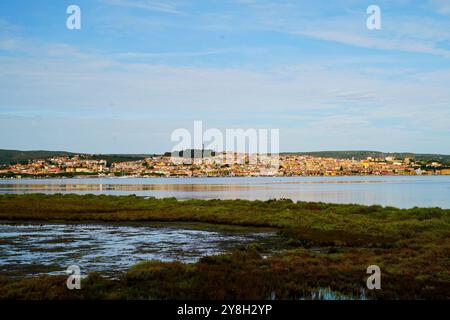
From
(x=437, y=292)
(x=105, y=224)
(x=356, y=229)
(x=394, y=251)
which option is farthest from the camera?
(x=105, y=224)

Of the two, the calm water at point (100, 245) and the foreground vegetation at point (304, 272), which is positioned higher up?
the foreground vegetation at point (304, 272)

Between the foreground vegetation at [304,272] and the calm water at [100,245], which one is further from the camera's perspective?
the calm water at [100,245]

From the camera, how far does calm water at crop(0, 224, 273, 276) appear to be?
20.6 m

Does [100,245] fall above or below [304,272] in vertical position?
below

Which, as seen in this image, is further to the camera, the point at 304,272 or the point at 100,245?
the point at 100,245

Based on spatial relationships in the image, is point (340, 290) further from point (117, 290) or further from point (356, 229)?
point (356, 229)

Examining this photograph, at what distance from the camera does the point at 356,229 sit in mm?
33188

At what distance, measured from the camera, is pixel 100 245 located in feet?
88.6

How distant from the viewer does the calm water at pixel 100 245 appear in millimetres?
20641

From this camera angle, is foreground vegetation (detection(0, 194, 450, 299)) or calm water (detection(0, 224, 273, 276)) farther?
calm water (detection(0, 224, 273, 276))

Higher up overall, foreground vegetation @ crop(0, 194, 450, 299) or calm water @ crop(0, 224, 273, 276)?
foreground vegetation @ crop(0, 194, 450, 299)
